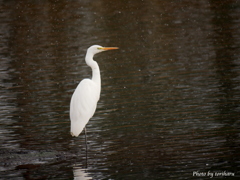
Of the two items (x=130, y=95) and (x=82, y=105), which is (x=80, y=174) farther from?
(x=130, y=95)

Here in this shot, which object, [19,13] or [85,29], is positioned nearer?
[85,29]

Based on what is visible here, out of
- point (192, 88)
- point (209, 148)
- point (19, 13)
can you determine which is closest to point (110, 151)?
point (209, 148)

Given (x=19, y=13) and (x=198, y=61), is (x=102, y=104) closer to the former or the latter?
(x=198, y=61)

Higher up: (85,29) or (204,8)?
(204,8)

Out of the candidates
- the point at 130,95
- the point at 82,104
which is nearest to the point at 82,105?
the point at 82,104

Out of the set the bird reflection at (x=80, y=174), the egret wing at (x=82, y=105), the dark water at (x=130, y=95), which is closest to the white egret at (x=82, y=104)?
the egret wing at (x=82, y=105)

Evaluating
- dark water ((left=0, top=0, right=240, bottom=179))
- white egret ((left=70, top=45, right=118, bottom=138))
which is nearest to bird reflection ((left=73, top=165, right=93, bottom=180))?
dark water ((left=0, top=0, right=240, bottom=179))

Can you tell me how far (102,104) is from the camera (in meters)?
12.1

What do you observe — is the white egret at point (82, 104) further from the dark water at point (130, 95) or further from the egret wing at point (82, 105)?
the dark water at point (130, 95)

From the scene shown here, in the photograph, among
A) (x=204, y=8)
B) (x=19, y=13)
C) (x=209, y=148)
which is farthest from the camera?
(x=19, y=13)

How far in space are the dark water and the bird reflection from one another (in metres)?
0.02

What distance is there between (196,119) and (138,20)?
43.3 ft

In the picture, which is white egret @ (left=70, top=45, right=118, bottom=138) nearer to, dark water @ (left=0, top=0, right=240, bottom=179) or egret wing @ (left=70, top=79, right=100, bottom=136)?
egret wing @ (left=70, top=79, right=100, bottom=136)

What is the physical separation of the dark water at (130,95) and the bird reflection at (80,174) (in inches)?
0.6
